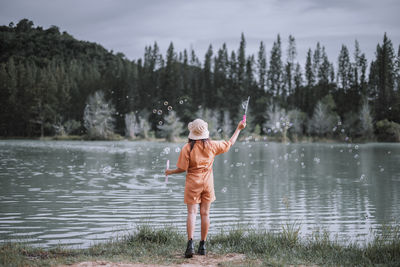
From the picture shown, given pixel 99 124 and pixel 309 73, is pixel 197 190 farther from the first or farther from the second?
pixel 309 73

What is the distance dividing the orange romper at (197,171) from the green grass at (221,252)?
2.98 feet

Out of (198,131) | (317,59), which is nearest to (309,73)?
(317,59)

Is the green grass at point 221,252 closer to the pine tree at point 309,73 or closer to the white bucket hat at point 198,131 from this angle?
the white bucket hat at point 198,131

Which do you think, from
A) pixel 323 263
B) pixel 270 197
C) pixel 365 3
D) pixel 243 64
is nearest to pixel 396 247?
pixel 323 263

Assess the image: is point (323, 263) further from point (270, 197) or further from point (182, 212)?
point (270, 197)

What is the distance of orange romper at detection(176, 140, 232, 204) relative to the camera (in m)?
6.08

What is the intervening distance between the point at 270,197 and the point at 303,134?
6389 centimetres

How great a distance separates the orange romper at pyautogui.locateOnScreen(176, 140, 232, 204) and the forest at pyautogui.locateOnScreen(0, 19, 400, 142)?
63.6m

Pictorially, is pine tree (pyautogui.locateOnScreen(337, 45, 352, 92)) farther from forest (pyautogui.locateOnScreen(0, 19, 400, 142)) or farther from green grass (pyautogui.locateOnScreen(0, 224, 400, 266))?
green grass (pyautogui.locateOnScreen(0, 224, 400, 266))

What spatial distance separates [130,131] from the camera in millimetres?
79250

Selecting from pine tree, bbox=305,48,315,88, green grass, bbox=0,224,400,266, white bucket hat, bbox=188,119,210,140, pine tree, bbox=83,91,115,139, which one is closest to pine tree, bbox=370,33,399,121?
pine tree, bbox=305,48,315,88

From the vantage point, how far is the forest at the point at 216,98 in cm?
7188

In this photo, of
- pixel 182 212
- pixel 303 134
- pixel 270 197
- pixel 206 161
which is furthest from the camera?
pixel 303 134

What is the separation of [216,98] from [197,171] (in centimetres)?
8598
